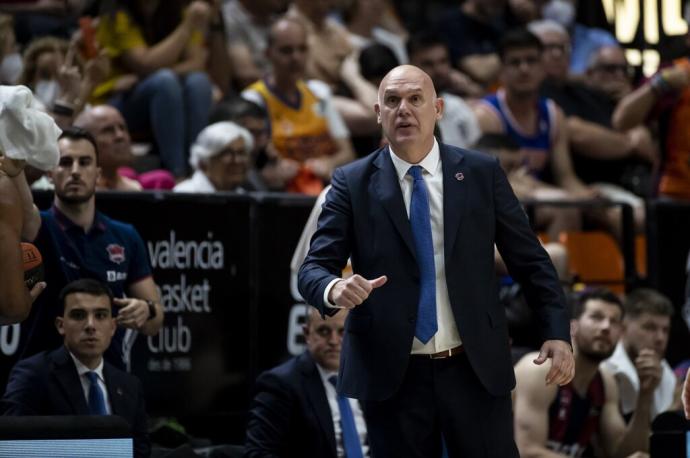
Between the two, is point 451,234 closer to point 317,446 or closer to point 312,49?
point 317,446

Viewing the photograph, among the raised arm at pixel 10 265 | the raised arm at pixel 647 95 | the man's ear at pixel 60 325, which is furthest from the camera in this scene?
the raised arm at pixel 647 95

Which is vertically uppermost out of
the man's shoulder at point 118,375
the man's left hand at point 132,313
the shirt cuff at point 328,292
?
the shirt cuff at point 328,292

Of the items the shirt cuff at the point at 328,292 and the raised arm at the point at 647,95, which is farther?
the raised arm at the point at 647,95

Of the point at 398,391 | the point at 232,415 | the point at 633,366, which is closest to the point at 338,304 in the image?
the point at 398,391

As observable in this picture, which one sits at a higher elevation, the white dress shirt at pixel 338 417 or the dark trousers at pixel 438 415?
the dark trousers at pixel 438 415

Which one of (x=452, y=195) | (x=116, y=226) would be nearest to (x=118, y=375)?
(x=116, y=226)

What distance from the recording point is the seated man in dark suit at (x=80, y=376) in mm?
6469

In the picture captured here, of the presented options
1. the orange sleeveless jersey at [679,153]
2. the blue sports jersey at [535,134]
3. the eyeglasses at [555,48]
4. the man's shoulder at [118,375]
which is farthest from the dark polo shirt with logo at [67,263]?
the eyeglasses at [555,48]

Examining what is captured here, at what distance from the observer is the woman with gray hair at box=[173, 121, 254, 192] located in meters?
8.55

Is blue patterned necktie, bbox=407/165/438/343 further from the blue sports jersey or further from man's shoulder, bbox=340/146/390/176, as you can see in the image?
the blue sports jersey

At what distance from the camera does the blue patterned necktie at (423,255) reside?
16.6 feet

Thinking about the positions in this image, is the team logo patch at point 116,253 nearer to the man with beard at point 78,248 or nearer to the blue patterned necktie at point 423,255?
the man with beard at point 78,248

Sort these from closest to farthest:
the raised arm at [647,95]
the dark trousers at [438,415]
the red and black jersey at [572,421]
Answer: the dark trousers at [438,415] → the red and black jersey at [572,421] → the raised arm at [647,95]

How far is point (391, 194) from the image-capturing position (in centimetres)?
517
